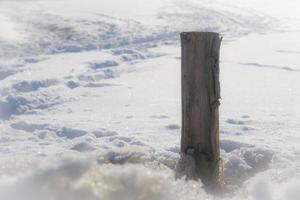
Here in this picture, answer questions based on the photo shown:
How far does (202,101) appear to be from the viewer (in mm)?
3494

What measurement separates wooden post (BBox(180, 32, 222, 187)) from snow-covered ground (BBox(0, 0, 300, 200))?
26 cm

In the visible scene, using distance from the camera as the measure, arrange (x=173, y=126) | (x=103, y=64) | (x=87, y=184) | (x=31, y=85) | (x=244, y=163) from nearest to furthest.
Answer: (x=87, y=184) → (x=244, y=163) → (x=173, y=126) → (x=31, y=85) → (x=103, y=64)

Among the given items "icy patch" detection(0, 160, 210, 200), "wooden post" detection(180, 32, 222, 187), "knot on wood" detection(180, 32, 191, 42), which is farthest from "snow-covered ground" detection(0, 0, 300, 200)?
"knot on wood" detection(180, 32, 191, 42)

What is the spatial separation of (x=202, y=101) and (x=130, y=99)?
172 inches

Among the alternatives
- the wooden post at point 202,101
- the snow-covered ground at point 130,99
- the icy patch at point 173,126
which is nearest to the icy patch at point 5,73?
the snow-covered ground at point 130,99

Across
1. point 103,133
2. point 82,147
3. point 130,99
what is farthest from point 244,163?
point 130,99

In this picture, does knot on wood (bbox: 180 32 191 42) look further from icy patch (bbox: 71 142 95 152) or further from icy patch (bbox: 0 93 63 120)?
icy patch (bbox: 0 93 63 120)

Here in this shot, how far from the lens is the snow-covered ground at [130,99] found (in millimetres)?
1972

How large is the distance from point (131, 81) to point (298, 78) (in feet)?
9.20

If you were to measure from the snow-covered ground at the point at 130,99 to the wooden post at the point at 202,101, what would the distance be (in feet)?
0.87

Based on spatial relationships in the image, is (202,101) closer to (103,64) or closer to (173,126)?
(173,126)

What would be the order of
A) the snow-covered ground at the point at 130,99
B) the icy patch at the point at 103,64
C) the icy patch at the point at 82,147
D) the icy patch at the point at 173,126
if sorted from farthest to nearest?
the icy patch at the point at 103,64
the icy patch at the point at 173,126
the icy patch at the point at 82,147
the snow-covered ground at the point at 130,99

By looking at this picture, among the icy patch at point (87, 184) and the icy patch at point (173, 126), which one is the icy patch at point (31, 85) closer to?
the icy patch at point (173, 126)

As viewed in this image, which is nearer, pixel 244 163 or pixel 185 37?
pixel 185 37
